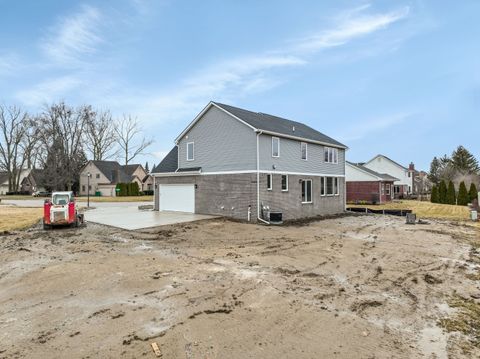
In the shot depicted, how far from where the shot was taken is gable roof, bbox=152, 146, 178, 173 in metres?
23.8

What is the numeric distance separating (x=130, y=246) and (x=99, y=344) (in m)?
7.33

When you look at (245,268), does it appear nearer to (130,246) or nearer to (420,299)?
(420,299)

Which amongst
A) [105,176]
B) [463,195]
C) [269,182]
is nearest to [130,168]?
[105,176]

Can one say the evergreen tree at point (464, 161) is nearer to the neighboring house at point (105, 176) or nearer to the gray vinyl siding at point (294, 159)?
the gray vinyl siding at point (294, 159)

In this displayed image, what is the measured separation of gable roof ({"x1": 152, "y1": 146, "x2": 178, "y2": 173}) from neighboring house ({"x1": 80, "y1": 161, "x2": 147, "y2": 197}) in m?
40.5

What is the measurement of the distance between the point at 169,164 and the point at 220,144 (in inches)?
233

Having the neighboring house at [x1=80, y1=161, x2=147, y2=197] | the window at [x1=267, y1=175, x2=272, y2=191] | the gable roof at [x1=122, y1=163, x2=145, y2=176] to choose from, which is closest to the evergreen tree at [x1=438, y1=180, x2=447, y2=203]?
the window at [x1=267, y1=175, x2=272, y2=191]

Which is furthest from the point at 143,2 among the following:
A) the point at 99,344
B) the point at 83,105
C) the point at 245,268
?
the point at 83,105

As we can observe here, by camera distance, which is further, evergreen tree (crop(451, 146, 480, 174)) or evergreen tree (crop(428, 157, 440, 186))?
evergreen tree (crop(428, 157, 440, 186))

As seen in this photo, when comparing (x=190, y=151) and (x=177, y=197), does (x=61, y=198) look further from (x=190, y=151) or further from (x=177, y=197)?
(x=190, y=151)

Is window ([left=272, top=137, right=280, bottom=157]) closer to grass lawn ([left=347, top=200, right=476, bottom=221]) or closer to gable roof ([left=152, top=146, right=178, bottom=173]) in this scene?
gable roof ([left=152, top=146, right=178, bottom=173])

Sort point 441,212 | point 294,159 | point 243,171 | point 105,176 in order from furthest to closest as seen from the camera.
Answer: point 105,176 < point 441,212 < point 294,159 < point 243,171

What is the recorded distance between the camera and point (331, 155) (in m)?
25.5

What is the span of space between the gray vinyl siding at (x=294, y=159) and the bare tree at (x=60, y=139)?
1826 inches
